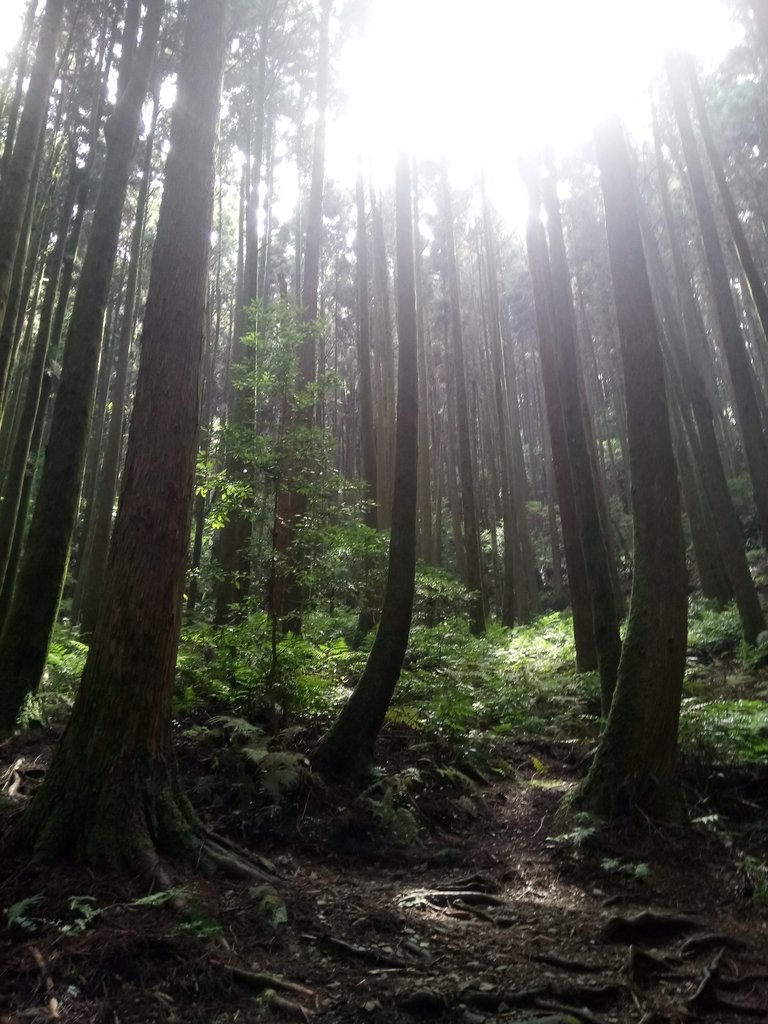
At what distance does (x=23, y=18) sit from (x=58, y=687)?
12184mm

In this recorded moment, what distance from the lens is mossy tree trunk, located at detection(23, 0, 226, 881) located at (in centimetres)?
433

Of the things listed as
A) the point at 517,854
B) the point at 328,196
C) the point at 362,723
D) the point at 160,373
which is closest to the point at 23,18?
the point at 328,196

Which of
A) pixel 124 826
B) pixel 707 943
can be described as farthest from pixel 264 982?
pixel 707 943

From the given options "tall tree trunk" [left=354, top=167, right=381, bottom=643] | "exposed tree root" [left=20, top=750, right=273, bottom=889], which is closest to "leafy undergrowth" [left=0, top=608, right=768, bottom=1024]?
"exposed tree root" [left=20, top=750, right=273, bottom=889]

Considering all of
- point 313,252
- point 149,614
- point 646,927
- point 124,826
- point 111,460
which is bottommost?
point 646,927

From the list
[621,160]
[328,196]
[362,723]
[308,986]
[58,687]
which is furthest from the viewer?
[328,196]

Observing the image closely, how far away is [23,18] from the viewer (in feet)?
41.7

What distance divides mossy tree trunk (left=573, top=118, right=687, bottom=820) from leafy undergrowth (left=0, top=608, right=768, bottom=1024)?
1.32 feet

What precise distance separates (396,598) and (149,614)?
3330 mm

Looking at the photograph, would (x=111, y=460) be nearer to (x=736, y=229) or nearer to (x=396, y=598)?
(x=396, y=598)

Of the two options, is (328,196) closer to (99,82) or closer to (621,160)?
(99,82)

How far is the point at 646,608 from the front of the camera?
634cm

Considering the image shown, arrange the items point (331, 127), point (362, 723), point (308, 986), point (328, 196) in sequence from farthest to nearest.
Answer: point (328, 196), point (331, 127), point (362, 723), point (308, 986)

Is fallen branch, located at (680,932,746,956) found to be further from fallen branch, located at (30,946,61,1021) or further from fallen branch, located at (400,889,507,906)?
fallen branch, located at (30,946,61,1021)
